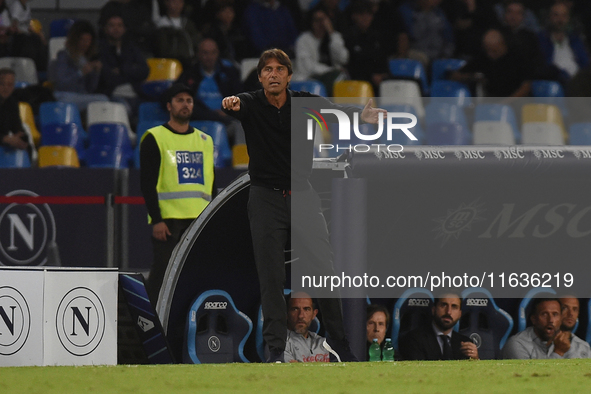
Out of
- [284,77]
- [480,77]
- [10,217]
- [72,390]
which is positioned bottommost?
[72,390]

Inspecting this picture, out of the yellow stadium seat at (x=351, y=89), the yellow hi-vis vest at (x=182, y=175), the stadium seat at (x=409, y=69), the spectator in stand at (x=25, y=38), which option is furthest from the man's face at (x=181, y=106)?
the spectator in stand at (x=25, y=38)

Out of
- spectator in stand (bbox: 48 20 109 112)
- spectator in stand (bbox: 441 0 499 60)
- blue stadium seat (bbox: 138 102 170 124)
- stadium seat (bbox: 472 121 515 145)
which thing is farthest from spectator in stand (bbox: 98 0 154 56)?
stadium seat (bbox: 472 121 515 145)

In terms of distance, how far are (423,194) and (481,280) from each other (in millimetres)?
608

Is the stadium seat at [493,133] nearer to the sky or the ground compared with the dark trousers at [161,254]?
nearer to the sky

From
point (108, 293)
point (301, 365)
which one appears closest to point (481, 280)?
point (301, 365)

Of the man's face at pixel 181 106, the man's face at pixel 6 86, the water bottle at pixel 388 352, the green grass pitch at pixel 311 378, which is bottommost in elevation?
the water bottle at pixel 388 352

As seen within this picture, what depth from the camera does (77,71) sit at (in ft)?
31.3

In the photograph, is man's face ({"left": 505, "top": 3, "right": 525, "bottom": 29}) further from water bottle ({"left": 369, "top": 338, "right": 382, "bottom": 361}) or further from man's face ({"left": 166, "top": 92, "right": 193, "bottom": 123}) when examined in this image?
water bottle ({"left": 369, "top": 338, "right": 382, "bottom": 361})

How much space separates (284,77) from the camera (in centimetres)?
451

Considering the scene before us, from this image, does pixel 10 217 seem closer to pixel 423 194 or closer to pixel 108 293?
pixel 108 293

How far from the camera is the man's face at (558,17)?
10156 mm

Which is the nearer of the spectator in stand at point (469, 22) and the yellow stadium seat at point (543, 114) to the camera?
the yellow stadium seat at point (543, 114)

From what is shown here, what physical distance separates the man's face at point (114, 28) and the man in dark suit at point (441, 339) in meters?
5.49

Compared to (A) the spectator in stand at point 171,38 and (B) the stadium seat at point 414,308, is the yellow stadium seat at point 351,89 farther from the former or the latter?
(B) the stadium seat at point 414,308
